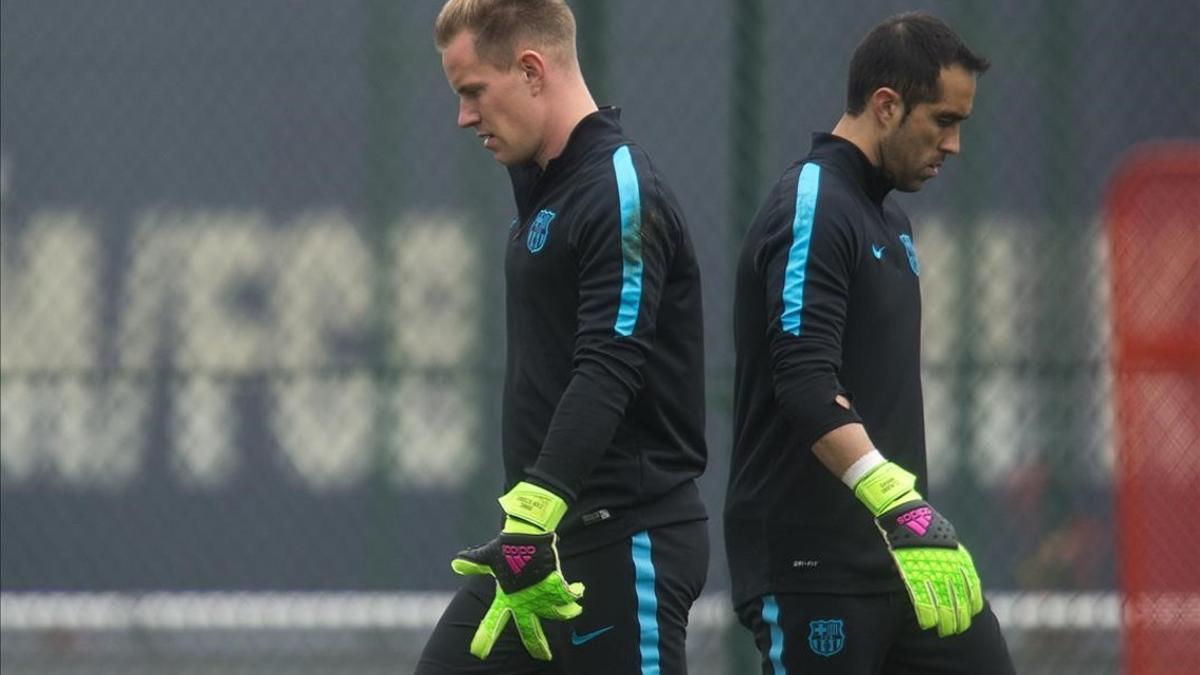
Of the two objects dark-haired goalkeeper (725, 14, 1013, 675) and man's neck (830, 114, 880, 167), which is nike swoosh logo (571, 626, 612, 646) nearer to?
dark-haired goalkeeper (725, 14, 1013, 675)

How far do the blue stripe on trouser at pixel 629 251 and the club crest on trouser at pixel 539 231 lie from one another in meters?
0.16

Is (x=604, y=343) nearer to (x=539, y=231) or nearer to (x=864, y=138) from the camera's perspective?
(x=539, y=231)

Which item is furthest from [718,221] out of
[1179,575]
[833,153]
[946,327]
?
[833,153]

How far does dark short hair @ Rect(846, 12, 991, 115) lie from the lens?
3.76 meters

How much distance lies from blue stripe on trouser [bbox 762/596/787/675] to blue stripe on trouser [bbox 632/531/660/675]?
0.28m

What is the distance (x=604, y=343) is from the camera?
3451 millimetres

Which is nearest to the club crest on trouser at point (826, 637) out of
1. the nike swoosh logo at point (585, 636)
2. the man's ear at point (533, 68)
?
the nike swoosh logo at point (585, 636)

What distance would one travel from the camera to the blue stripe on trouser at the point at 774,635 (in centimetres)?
375

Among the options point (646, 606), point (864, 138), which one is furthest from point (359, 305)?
point (646, 606)

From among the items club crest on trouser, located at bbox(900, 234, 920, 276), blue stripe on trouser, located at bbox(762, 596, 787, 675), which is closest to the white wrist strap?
blue stripe on trouser, located at bbox(762, 596, 787, 675)

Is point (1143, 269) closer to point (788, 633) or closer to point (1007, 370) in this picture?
point (1007, 370)

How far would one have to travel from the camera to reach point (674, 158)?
665cm

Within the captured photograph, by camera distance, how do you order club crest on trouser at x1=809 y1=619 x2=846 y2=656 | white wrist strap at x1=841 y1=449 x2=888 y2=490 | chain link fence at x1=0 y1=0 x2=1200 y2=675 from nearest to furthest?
white wrist strap at x1=841 y1=449 x2=888 y2=490
club crest on trouser at x1=809 y1=619 x2=846 y2=656
chain link fence at x1=0 y1=0 x2=1200 y2=675

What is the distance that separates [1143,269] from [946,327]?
0.73m
